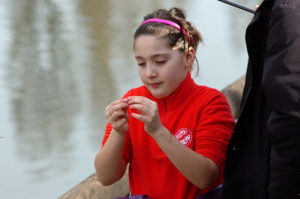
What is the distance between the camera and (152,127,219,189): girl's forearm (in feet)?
4.16

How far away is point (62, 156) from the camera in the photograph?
2639mm

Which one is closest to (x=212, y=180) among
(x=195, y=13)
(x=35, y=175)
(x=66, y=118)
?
(x=35, y=175)

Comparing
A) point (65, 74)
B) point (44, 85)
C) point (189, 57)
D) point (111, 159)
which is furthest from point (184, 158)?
point (65, 74)

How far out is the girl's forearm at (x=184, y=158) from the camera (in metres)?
1.27

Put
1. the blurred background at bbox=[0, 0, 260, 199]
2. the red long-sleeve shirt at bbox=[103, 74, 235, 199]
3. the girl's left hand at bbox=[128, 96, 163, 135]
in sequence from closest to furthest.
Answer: the girl's left hand at bbox=[128, 96, 163, 135] < the red long-sleeve shirt at bbox=[103, 74, 235, 199] < the blurred background at bbox=[0, 0, 260, 199]

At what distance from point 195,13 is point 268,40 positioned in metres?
4.81

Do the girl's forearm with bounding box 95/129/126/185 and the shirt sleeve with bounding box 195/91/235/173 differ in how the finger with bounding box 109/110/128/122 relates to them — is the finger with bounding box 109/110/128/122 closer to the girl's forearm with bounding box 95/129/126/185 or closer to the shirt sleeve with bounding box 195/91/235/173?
the girl's forearm with bounding box 95/129/126/185

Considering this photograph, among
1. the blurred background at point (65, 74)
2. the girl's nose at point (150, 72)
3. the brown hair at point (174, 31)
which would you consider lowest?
the blurred background at point (65, 74)

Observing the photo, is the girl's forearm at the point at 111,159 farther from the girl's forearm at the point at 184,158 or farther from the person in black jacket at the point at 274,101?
Result: the person in black jacket at the point at 274,101

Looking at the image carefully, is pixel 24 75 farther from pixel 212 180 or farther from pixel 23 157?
pixel 212 180

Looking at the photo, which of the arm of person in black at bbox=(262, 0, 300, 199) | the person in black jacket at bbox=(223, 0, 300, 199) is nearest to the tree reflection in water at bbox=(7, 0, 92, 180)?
the person in black jacket at bbox=(223, 0, 300, 199)

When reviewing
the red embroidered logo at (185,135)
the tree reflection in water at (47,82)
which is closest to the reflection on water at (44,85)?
the tree reflection in water at (47,82)

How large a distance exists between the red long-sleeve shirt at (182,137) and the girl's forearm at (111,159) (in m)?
0.06

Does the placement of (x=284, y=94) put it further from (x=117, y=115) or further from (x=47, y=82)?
(x=47, y=82)
